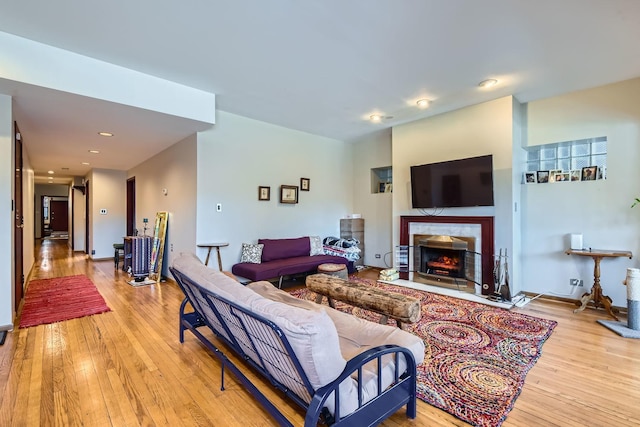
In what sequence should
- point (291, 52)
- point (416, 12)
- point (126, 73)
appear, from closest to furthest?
point (416, 12) < point (291, 52) < point (126, 73)

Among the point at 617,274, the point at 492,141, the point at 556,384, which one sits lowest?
the point at 556,384

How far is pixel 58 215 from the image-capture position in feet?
48.1

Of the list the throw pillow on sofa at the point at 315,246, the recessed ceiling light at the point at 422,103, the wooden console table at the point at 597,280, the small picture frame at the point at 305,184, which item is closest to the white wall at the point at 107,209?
the small picture frame at the point at 305,184

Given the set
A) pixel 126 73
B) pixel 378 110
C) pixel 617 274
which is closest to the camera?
pixel 126 73

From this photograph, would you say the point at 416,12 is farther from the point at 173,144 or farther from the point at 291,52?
the point at 173,144

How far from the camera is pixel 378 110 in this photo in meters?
4.46

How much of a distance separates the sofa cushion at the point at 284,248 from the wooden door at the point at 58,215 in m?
14.7

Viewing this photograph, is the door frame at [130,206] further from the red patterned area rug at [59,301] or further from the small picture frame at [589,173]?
the small picture frame at [589,173]

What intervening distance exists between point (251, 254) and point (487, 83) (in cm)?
399

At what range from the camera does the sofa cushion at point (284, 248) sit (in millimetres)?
4867

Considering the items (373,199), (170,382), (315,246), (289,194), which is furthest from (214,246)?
(373,199)

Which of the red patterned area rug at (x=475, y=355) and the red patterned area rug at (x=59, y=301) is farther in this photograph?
the red patterned area rug at (x=59, y=301)

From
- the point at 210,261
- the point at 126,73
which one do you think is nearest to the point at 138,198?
the point at 210,261

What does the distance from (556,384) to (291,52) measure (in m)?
3.44
